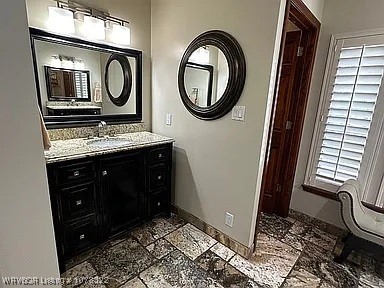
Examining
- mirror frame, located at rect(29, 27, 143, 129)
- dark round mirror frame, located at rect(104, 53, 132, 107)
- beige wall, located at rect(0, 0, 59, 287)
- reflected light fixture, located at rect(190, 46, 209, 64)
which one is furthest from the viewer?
dark round mirror frame, located at rect(104, 53, 132, 107)

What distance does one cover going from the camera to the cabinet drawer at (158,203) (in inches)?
92.8

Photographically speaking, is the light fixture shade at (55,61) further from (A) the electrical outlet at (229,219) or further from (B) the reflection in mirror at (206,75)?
(A) the electrical outlet at (229,219)

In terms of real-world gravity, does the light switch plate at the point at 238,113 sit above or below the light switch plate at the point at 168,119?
above

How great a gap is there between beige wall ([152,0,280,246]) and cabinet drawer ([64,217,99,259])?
3.31 ft

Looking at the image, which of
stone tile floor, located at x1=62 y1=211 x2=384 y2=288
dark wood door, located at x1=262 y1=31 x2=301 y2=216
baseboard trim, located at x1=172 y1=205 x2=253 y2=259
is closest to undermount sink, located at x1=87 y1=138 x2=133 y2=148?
stone tile floor, located at x1=62 y1=211 x2=384 y2=288

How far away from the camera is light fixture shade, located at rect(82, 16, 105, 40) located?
6.48 feet

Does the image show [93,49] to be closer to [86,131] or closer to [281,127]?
[86,131]

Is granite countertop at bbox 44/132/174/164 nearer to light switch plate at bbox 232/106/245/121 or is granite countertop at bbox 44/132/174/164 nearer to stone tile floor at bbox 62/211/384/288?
light switch plate at bbox 232/106/245/121

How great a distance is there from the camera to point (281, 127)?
2.57m

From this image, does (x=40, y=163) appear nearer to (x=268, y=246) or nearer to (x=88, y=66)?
(x=88, y=66)

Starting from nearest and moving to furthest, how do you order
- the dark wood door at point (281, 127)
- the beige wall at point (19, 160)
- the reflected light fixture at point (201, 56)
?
the beige wall at point (19, 160) < the reflected light fixture at point (201, 56) < the dark wood door at point (281, 127)

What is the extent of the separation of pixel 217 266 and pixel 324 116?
188 cm

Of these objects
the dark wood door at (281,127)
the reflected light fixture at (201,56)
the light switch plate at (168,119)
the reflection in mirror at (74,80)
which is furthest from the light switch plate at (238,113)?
the reflection in mirror at (74,80)

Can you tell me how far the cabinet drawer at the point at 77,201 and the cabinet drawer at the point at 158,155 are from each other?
2.02 feet
